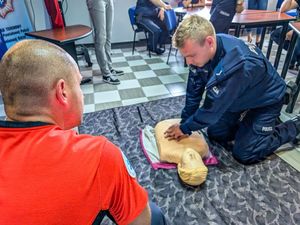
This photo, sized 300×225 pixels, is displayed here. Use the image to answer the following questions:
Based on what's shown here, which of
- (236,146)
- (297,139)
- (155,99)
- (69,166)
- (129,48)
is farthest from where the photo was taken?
(129,48)

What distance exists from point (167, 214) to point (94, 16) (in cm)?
217

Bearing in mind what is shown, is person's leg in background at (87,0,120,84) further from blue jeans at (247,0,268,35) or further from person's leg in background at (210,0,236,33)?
blue jeans at (247,0,268,35)

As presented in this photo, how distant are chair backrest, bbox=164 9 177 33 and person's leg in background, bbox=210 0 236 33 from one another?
3.33 ft

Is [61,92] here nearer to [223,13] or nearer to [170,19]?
[223,13]

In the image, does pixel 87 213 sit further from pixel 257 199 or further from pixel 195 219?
pixel 257 199

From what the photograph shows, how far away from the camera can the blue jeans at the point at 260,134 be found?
1.53 m

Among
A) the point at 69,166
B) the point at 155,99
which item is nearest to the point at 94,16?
the point at 155,99

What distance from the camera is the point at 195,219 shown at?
123cm

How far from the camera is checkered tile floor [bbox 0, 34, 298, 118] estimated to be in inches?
97.0

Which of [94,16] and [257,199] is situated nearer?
[257,199]

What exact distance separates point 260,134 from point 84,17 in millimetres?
3429

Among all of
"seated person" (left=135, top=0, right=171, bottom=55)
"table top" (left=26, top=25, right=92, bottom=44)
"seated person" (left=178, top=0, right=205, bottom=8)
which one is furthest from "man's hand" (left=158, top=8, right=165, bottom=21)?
"table top" (left=26, top=25, right=92, bottom=44)

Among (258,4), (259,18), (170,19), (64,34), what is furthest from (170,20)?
(258,4)

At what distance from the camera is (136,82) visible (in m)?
2.84
